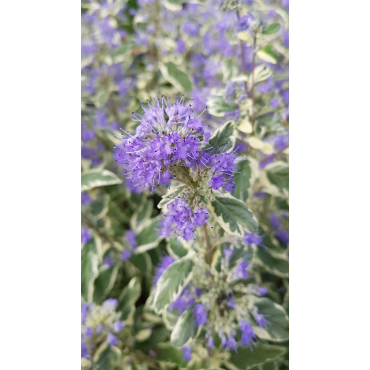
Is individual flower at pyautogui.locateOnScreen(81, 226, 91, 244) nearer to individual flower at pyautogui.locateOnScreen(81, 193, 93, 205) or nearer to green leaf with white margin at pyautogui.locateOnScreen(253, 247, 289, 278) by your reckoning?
individual flower at pyautogui.locateOnScreen(81, 193, 93, 205)

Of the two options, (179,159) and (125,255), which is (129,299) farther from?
(179,159)

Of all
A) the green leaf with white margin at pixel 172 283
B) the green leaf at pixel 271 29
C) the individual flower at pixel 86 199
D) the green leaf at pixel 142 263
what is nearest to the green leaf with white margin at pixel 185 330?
the green leaf with white margin at pixel 172 283

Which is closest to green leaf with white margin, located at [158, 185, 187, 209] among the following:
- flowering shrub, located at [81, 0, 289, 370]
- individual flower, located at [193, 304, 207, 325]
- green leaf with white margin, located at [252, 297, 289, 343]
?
flowering shrub, located at [81, 0, 289, 370]

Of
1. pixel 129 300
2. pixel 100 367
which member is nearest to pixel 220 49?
pixel 129 300

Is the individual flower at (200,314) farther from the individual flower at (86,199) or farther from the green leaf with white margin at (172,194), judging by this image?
the individual flower at (86,199)

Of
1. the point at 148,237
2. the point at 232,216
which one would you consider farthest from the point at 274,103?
the point at 148,237
